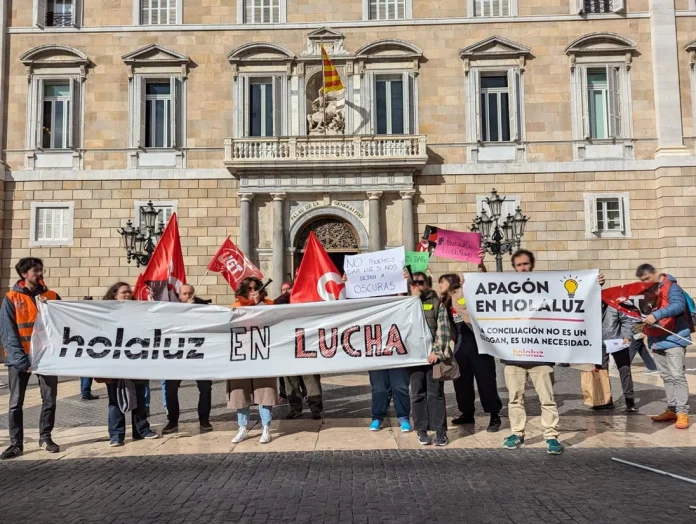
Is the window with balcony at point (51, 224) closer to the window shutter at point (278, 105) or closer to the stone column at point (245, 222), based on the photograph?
the stone column at point (245, 222)

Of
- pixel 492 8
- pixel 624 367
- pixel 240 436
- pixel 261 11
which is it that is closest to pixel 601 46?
pixel 492 8

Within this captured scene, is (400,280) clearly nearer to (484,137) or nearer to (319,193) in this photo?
(319,193)

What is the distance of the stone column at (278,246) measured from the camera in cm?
2077

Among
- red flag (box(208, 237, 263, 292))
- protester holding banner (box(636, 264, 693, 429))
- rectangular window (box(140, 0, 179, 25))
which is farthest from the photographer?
rectangular window (box(140, 0, 179, 25))

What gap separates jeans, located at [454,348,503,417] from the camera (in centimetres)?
794

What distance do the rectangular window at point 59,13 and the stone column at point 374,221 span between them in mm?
12883

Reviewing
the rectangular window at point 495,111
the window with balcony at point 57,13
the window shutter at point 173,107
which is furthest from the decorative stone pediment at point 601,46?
the window with balcony at point 57,13

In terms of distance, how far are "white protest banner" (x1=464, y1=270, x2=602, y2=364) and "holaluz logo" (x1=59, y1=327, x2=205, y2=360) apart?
3.62 m

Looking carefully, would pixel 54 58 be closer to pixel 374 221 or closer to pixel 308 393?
pixel 374 221

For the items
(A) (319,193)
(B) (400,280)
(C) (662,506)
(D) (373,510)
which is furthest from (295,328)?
(A) (319,193)

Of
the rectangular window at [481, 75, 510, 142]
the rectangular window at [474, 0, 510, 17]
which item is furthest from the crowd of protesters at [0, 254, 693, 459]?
A: the rectangular window at [474, 0, 510, 17]

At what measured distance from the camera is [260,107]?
21719 millimetres

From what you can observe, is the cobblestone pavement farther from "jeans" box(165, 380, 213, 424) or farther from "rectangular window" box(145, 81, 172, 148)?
"rectangular window" box(145, 81, 172, 148)

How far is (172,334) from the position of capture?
25.3 feet
